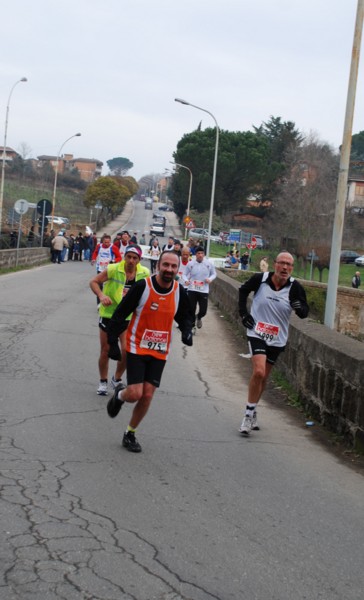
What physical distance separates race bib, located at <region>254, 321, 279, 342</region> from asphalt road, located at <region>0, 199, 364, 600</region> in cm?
100

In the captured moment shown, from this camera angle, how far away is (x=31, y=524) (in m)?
4.73

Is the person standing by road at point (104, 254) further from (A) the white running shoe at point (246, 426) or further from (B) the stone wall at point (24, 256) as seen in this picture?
→ (B) the stone wall at point (24, 256)

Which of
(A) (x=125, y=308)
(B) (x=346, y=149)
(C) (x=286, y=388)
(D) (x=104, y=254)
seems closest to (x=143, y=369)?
(A) (x=125, y=308)

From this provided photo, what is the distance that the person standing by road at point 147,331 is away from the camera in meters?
6.80

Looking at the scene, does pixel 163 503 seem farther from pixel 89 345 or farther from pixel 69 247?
pixel 69 247

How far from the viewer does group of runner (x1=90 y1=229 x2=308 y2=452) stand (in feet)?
22.4

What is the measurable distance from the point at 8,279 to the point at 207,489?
22.6m

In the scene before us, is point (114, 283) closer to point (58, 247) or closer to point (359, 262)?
point (58, 247)

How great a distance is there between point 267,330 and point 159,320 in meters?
1.69

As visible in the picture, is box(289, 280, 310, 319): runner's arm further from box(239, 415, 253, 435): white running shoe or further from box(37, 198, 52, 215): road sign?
box(37, 198, 52, 215): road sign

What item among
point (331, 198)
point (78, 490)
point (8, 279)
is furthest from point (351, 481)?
point (331, 198)

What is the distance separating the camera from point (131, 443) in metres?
6.85

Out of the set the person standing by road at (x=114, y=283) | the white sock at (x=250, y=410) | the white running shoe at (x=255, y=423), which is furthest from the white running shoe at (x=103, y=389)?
the white sock at (x=250, y=410)

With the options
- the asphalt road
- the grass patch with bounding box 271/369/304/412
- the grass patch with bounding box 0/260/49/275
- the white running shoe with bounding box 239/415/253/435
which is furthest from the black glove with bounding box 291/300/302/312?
the grass patch with bounding box 0/260/49/275
